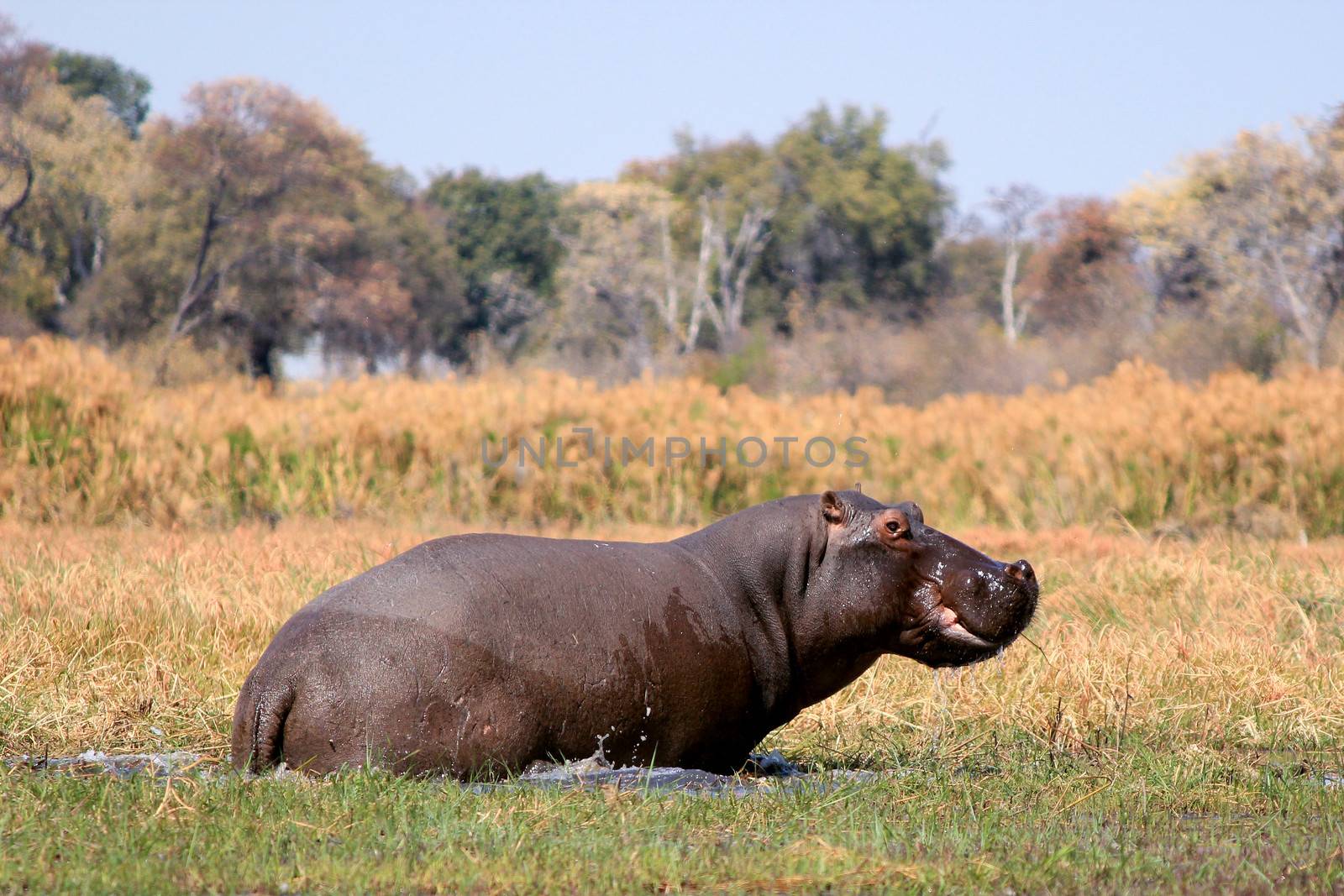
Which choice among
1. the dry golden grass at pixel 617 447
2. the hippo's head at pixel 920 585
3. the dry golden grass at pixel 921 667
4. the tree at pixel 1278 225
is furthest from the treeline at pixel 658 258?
the hippo's head at pixel 920 585

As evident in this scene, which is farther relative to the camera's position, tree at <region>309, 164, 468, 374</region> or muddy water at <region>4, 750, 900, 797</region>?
tree at <region>309, 164, 468, 374</region>

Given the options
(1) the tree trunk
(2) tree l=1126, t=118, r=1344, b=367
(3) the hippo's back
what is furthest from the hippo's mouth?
(1) the tree trunk

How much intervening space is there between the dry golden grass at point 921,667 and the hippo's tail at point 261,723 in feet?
A: 3.32

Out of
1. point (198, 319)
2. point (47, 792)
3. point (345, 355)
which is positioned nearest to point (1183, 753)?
point (47, 792)

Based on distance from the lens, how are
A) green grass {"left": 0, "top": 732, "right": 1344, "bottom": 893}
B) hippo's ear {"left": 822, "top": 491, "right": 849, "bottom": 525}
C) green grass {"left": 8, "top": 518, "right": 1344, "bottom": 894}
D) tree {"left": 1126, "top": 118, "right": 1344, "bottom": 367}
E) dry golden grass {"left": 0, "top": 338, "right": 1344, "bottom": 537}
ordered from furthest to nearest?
tree {"left": 1126, "top": 118, "right": 1344, "bottom": 367} → dry golden grass {"left": 0, "top": 338, "right": 1344, "bottom": 537} → hippo's ear {"left": 822, "top": 491, "right": 849, "bottom": 525} → green grass {"left": 8, "top": 518, "right": 1344, "bottom": 894} → green grass {"left": 0, "top": 732, "right": 1344, "bottom": 893}

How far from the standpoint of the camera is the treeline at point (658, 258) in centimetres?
3966

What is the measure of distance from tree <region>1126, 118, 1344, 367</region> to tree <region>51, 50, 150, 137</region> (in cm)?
4015

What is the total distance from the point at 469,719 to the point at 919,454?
1210cm

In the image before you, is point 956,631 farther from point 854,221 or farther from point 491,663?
point 854,221

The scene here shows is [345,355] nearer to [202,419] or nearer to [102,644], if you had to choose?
[202,419]

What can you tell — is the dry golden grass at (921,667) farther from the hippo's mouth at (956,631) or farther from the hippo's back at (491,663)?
the hippo's back at (491,663)

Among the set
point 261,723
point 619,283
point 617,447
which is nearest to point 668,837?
point 261,723

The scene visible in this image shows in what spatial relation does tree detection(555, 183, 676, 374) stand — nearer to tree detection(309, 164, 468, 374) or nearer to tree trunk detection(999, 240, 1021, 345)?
tree detection(309, 164, 468, 374)

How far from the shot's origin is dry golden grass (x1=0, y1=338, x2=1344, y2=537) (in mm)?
14227
